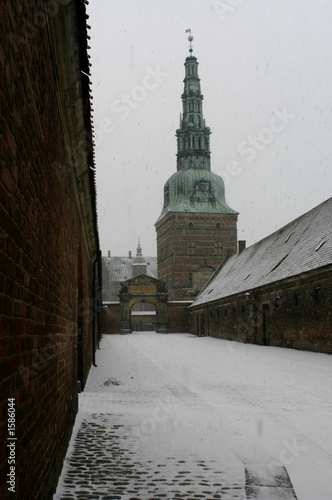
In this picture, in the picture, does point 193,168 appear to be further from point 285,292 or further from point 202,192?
point 285,292

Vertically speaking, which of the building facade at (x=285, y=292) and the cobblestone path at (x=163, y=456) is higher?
the building facade at (x=285, y=292)

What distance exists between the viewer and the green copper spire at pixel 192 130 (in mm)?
73438

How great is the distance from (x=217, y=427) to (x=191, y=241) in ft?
202

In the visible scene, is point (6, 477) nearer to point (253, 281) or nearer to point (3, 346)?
point (3, 346)

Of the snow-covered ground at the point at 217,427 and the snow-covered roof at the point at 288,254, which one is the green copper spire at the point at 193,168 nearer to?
the snow-covered roof at the point at 288,254

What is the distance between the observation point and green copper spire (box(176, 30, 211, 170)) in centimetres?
7344

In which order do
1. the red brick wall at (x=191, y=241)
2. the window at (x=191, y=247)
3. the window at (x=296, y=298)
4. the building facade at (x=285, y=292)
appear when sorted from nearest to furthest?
the building facade at (x=285, y=292), the window at (x=296, y=298), the red brick wall at (x=191, y=241), the window at (x=191, y=247)

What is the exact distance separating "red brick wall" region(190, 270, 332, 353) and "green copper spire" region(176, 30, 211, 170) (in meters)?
41.0

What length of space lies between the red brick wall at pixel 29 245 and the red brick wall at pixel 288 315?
1701 cm

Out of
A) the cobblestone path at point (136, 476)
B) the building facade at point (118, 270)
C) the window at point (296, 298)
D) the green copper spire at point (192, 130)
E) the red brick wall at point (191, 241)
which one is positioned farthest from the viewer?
the building facade at point (118, 270)

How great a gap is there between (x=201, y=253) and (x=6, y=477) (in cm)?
6666

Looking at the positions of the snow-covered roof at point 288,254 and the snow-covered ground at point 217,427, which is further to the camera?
the snow-covered roof at point 288,254

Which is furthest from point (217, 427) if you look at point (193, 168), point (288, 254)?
point (193, 168)

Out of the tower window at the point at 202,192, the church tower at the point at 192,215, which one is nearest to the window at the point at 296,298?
the church tower at the point at 192,215
